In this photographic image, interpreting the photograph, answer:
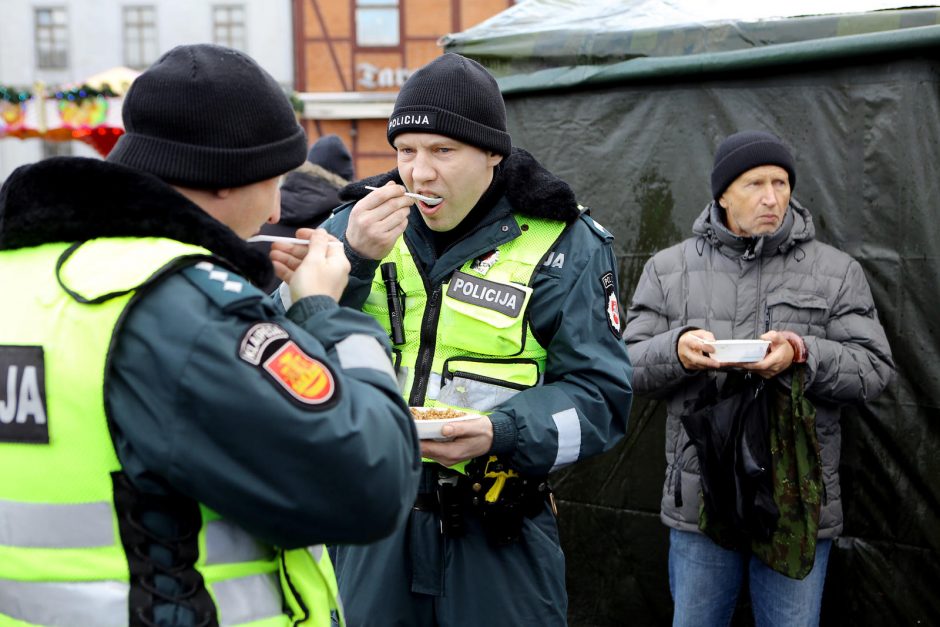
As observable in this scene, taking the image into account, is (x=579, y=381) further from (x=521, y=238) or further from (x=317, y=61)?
(x=317, y=61)

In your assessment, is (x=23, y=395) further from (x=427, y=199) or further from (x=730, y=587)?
(x=730, y=587)

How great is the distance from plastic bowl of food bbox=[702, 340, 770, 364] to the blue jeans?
73cm

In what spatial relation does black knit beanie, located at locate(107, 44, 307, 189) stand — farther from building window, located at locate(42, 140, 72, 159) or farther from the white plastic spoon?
building window, located at locate(42, 140, 72, 159)

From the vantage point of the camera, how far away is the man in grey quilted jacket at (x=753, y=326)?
327 centimetres

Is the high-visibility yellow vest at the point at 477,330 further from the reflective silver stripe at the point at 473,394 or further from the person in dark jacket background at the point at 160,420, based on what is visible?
the person in dark jacket background at the point at 160,420

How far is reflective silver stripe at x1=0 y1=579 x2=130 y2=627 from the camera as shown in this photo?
1.38 metres

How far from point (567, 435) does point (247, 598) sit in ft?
3.80

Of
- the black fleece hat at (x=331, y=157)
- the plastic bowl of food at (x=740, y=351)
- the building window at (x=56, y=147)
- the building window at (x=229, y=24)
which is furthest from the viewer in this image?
the building window at (x=56, y=147)

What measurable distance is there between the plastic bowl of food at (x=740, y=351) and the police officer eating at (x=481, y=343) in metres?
0.55

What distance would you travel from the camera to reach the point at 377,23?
23.7m

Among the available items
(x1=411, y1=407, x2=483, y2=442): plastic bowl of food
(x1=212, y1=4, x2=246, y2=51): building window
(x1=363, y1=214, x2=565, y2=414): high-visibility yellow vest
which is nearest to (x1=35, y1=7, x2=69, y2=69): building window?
(x1=212, y1=4, x2=246, y2=51): building window

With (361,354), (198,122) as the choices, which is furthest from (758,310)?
(198,122)

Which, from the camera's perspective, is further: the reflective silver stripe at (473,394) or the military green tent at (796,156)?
the military green tent at (796,156)

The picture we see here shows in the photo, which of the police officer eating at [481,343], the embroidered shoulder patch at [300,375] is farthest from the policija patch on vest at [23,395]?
the police officer eating at [481,343]
